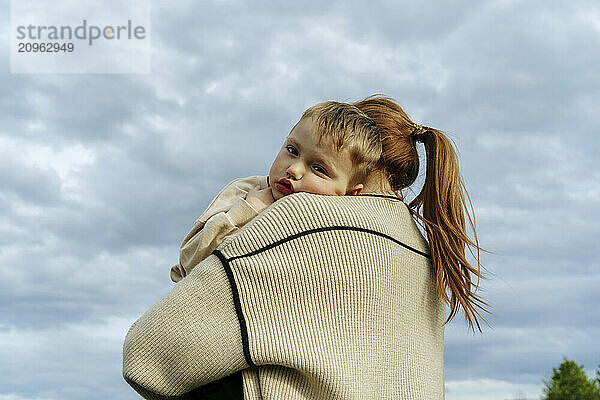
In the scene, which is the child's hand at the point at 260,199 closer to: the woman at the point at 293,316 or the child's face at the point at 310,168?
the child's face at the point at 310,168

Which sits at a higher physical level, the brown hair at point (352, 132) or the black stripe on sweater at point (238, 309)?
the brown hair at point (352, 132)

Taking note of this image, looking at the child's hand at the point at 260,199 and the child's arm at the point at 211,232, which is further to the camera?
the child's hand at the point at 260,199

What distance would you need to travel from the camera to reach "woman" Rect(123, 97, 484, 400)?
2.17 meters

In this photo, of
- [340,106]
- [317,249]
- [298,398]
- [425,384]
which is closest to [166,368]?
[298,398]

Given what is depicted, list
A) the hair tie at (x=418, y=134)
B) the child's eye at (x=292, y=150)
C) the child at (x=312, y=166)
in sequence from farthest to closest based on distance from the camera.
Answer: the hair tie at (x=418, y=134)
the child's eye at (x=292, y=150)
the child at (x=312, y=166)

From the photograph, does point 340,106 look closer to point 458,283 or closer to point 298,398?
point 458,283

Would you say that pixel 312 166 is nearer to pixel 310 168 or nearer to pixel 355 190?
pixel 310 168

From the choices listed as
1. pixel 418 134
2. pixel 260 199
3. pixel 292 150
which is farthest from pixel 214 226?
pixel 418 134

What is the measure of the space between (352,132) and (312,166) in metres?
0.20

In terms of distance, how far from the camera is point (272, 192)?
8.57ft

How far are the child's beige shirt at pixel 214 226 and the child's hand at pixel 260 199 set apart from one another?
30 mm

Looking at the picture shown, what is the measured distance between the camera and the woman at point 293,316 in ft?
7.11

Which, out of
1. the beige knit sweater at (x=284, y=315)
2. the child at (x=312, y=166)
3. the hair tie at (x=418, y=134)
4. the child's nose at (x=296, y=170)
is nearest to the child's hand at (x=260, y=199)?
the child at (x=312, y=166)

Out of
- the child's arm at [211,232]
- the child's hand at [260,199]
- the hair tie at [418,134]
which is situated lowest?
the child's arm at [211,232]
